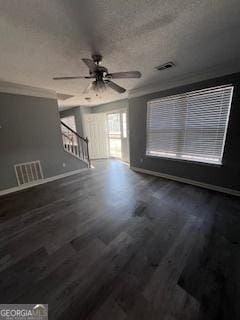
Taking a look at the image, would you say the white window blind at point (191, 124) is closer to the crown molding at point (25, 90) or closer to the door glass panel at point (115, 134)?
the door glass panel at point (115, 134)

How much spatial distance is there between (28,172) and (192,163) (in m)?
4.04

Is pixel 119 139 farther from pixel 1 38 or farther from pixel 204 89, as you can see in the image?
pixel 1 38

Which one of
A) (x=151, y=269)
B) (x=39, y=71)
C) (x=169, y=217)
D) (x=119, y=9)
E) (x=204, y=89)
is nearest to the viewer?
(x=119, y=9)

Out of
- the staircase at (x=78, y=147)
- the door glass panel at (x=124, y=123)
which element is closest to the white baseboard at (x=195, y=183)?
the door glass panel at (x=124, y=123)

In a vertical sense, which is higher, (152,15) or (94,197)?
(152,15)

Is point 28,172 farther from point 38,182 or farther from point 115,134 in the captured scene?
point 115,134

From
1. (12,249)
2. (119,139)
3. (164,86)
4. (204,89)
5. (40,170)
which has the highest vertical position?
(164,86)

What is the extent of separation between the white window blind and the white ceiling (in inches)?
22.4

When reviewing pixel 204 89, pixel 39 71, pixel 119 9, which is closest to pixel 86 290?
pixel 119 9

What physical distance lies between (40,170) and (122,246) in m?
3.03

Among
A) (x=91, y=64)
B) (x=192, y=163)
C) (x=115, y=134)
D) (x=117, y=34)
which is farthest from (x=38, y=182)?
(x=192, y=163)

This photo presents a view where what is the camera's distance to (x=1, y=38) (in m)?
1.49

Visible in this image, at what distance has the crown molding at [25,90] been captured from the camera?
289 centimetres

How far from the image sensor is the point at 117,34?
1.51 meters
